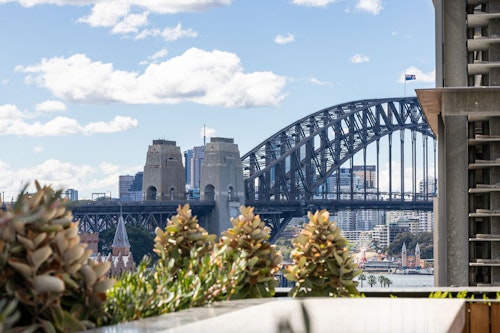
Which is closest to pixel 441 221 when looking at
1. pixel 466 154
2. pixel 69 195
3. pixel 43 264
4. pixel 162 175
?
pixel 466 154

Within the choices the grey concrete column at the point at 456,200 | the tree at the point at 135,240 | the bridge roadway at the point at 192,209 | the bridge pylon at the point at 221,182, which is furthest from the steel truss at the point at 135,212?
the grey concrete column at the point at 456,200

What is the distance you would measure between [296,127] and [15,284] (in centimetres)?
11139

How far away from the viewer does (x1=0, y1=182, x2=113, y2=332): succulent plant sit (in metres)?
3.39

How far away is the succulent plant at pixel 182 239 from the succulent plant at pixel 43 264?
3.36m

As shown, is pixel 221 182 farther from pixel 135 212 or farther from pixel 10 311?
pixel 10 311

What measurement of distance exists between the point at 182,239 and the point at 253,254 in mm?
626

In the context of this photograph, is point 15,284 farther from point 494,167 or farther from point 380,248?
point 380,248

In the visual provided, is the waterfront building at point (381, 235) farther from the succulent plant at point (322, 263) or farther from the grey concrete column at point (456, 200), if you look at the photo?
the succulent plant at point (322, 263)

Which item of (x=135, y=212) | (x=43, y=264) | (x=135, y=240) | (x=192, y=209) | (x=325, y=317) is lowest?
(x=135, y=240)

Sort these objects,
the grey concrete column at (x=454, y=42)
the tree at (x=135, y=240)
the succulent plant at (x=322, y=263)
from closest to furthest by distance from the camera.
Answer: the succulent plant at (x=322, y=263) < the grey concrete column at (x=454, y=42) < the tree at (x=135, y=240)

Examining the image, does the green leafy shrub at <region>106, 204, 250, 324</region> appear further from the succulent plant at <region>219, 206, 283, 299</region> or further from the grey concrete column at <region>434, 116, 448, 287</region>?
the grey concrete column at <region>434, 116, 448, 287</region>

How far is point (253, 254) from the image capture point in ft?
22.3

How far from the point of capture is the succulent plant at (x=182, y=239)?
7.14 metres

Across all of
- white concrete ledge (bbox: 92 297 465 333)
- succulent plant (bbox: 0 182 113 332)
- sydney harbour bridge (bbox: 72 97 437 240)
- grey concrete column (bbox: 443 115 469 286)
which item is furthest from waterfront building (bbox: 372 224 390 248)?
succulent plant (bbox: 0 182 113 332)
